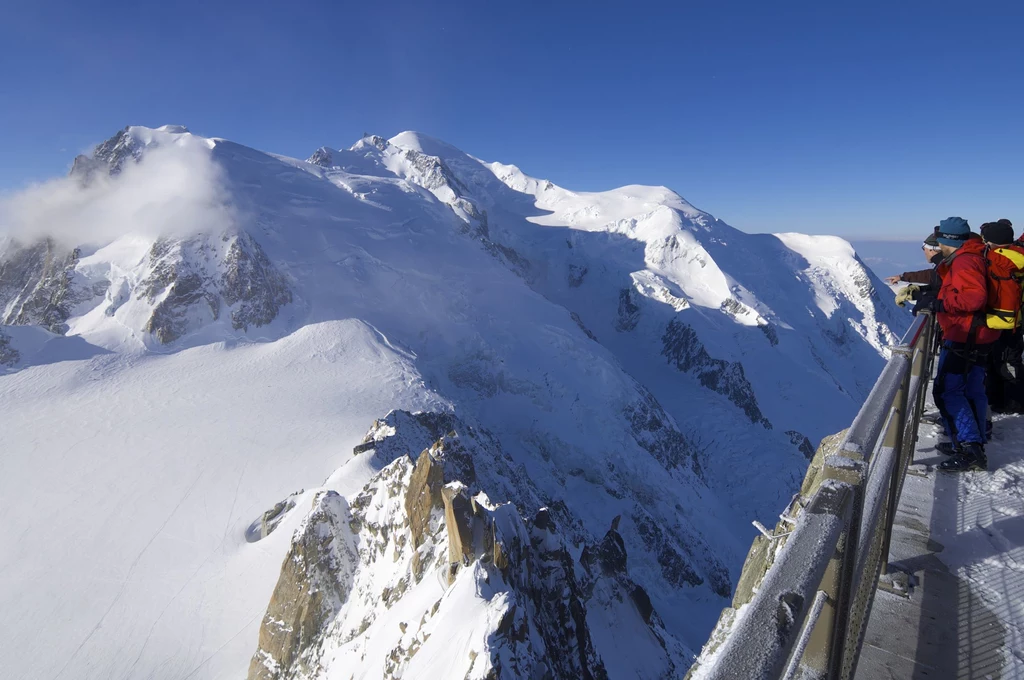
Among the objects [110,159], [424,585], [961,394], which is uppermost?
[110,159]

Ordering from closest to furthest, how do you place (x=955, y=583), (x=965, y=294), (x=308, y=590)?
(x=955, y=583), (x=965, y=294), (x=308, y=590)

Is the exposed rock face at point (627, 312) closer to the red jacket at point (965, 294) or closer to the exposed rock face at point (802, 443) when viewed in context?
the exposed rock face at point (802, 443)

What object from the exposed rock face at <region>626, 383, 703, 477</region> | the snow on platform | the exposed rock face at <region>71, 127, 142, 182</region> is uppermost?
the exposed rock face at <region>71, 127, 142, 182</region>

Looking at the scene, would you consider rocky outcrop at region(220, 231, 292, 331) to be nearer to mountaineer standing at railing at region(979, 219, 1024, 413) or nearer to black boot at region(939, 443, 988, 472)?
mountaineer standing at railing at region(979, 219, 1024, 413)

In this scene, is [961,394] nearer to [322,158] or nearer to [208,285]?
[208,285]

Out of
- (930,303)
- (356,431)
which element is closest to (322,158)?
(356,431)

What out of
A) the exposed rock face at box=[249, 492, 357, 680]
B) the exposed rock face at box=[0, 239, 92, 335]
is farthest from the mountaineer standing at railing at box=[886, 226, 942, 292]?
the exposed rock face at box=[0, 239, 92, 335]
